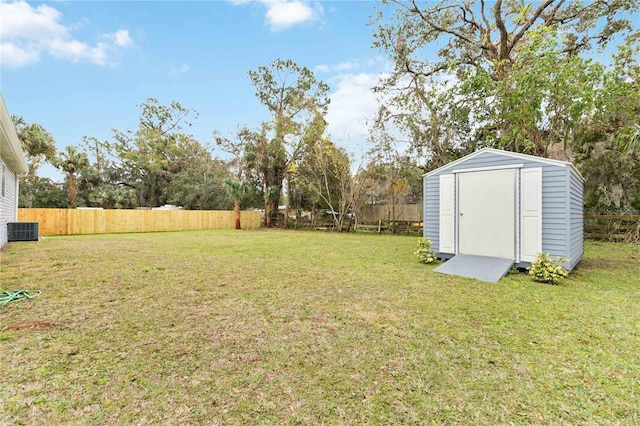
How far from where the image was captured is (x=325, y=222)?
52.5ft

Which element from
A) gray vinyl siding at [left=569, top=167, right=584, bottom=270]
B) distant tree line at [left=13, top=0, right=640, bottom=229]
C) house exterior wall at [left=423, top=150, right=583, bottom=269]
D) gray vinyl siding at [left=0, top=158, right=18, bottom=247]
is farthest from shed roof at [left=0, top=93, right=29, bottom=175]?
gray vinyl siding at [left=569, top=167, right=584, bottom=270]

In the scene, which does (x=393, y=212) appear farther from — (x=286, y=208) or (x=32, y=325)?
(x=32, y=325)

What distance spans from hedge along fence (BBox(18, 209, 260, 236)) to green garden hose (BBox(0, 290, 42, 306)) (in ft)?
36.3

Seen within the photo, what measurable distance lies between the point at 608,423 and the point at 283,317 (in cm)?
230

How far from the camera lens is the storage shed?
15.6 ft

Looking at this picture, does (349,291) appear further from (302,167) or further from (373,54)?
(302,167)

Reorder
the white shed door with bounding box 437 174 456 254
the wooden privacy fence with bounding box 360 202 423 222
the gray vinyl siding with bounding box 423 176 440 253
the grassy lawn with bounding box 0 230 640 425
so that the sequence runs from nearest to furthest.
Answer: the grassy lawn with bounding box 0 230 640 425 < the white shed door with bounding box 437 174 456 254 < the gray vinyl siding with bounding box 423 176 440 253 < the wooden privacy fence with bounding box 360 202 423 222

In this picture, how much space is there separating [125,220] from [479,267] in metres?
15.6

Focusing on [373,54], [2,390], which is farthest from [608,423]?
[373,54]

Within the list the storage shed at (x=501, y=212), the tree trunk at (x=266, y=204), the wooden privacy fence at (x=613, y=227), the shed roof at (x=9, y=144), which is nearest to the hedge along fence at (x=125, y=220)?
the tree trunk at (x=266, y=204)

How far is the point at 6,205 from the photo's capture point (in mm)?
Answer: 7949

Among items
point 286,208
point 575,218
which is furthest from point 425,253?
point 286,208

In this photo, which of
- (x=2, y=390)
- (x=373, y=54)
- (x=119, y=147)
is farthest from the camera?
(x=119, y=147)

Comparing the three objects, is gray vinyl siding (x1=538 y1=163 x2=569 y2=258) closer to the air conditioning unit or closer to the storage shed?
the storage shed
